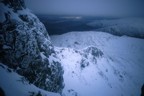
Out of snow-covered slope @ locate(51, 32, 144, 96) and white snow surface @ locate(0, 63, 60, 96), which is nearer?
white snow surface @ locate(0, 63, 60, 96)

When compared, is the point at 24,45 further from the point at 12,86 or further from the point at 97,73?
the point at 97,73

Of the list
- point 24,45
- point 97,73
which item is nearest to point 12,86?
point 24,45

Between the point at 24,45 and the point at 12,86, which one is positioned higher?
the point at 24,45

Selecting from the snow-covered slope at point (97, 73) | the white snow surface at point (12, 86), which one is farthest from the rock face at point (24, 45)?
the snow-covered slope at point (97, 73)

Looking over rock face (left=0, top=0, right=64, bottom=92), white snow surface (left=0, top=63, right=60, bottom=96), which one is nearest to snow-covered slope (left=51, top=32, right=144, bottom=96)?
rock face (left=0, top=0, right=64, bottom=92)

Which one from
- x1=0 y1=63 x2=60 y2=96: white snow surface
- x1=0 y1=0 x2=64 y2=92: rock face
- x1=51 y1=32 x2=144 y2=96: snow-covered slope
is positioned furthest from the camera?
x1=51 y1=32 x2=144 y2=96: snow-covered slope

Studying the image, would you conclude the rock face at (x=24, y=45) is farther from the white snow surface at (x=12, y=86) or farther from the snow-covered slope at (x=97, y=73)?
the snow-covered slope at (x=97, y=73)

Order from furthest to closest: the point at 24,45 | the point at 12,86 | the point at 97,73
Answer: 1. the point at 97,73
2. the point at 24,45
3. the point at 12,86

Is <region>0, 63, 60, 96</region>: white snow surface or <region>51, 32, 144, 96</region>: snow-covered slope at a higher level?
<region>0, 63, 60, 96</region>: white snow surface

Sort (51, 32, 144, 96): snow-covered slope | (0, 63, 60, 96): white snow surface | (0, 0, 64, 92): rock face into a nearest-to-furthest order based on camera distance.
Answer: (0, 63, 60, 96): white snow surface → (0, 0, 64, 92): rock face → (51, 32, 144, 96): snow-covered slope

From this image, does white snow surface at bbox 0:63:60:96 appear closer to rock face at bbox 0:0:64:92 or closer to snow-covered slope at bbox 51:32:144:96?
rock face at bbox 0:0:64:92
